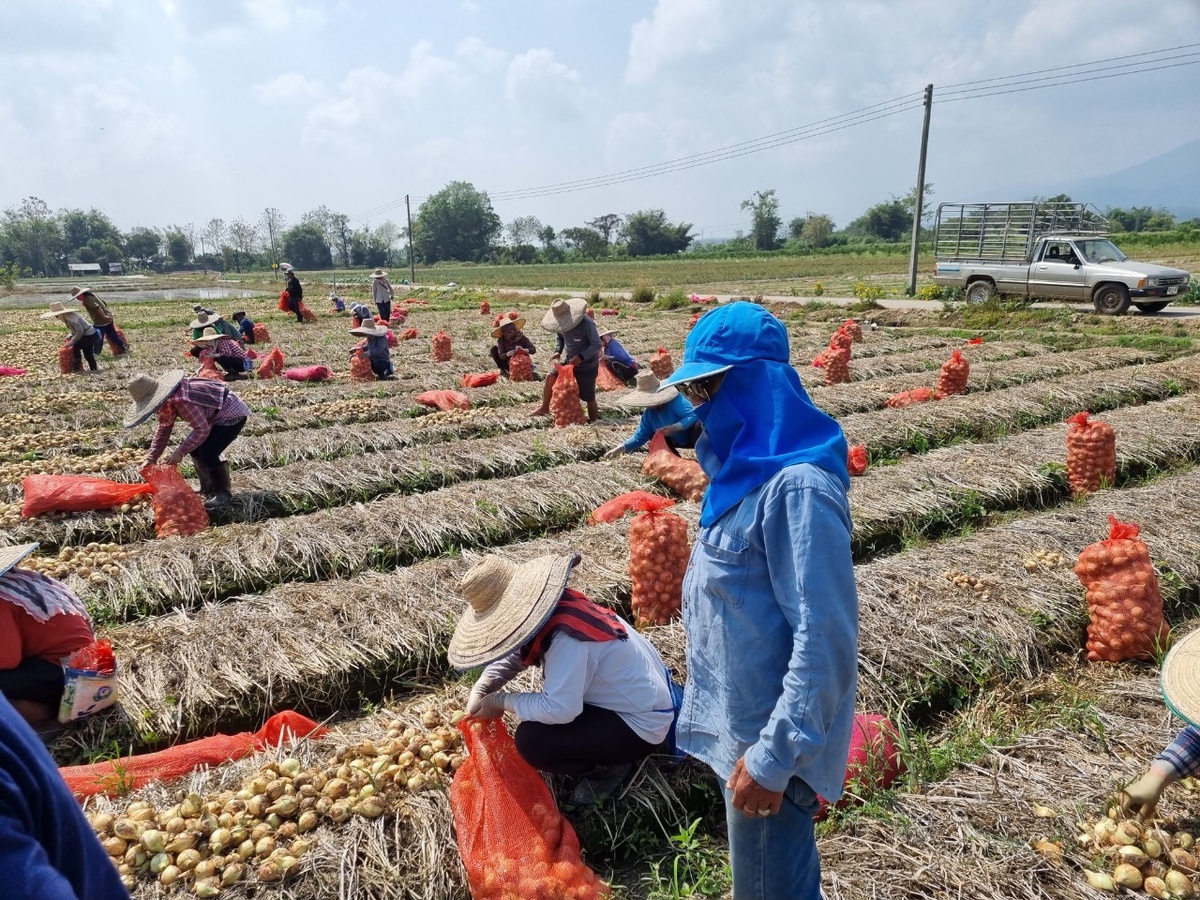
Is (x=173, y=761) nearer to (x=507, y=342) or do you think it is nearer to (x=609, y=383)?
(x=609, y=383)

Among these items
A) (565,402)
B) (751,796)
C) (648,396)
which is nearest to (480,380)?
(565,402)

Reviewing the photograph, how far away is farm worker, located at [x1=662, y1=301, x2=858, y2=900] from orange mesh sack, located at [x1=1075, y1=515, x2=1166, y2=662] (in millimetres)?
2890

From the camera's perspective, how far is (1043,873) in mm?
2475

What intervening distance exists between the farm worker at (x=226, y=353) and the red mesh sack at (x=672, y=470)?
792cm

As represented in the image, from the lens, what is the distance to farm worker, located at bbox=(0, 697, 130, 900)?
2.88 ft

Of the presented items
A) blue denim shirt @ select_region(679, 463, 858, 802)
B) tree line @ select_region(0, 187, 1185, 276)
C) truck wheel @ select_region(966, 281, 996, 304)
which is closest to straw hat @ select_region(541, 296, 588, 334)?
blue denim shirt @ select_region(679, 463, 858, 802)

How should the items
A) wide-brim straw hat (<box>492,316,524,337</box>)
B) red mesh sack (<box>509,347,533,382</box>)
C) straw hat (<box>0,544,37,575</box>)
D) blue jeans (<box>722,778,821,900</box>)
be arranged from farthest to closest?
red mesh sack (<box>509,347,533,382</box>)
wide-brim straw hat (<box>492,316,524,337</box>)
straw hat (<box>0,544,37,575</box>)
blue jeans (<box>722,778,821,900</box>)

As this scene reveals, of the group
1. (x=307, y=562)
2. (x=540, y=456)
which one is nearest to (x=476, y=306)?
(x=540, y=456)

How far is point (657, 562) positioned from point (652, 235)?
253 feet

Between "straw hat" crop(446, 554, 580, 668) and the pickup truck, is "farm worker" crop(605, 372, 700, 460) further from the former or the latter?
the pickup truck

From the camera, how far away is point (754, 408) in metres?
1.83

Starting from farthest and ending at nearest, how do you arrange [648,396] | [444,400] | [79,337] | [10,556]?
[79,337] < [444,400] < [648,396] < [10,556]

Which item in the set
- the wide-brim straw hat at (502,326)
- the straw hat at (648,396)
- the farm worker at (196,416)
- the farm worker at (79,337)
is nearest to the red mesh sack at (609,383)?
the wide-brim straw hat at (502,326)

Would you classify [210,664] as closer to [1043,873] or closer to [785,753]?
[785,753]
